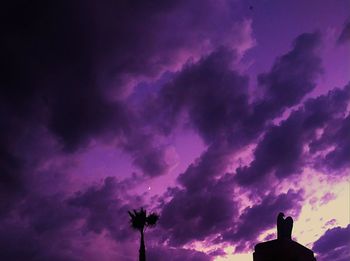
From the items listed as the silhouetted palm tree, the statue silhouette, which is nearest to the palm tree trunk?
the silhouetted palm tree

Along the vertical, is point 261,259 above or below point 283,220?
below

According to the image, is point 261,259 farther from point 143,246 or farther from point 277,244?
point 143,246

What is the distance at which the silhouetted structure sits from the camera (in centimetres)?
3600

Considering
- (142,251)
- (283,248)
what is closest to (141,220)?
(142,251)

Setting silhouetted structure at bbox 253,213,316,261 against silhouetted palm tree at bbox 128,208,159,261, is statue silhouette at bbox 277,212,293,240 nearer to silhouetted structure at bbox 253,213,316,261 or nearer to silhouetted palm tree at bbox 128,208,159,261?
silhouetted structure at bbox 253,213,316,261

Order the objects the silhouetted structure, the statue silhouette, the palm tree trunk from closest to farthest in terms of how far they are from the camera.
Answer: the silhouetted structure → the statue silhouette → the palm tree trunk

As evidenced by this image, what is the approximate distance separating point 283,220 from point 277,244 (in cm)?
197

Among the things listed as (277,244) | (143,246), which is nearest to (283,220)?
(277,244)

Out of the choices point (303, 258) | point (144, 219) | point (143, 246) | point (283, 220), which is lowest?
point (303, 258)

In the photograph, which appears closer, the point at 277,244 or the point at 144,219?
the point at 277,244

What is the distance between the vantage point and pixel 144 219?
50.0 metres

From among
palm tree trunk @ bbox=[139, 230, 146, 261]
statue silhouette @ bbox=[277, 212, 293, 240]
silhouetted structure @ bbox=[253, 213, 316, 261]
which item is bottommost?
silhouetted structure @ bbox=[253, 213, 316, 261]

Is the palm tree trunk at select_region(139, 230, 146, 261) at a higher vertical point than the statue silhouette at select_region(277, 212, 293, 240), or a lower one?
higher

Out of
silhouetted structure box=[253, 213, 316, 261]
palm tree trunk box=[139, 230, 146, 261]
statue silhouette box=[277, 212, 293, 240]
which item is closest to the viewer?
silhouetted structure box=[253, 213, 316, 261]
